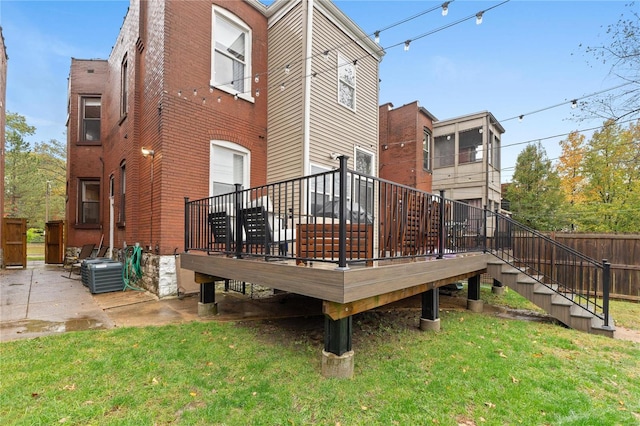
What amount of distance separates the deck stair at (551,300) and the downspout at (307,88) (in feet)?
15.0

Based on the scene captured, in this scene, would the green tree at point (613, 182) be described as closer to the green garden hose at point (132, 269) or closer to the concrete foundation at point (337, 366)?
the concrete foundation at point (337, 366)

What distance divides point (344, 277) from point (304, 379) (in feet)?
3.84

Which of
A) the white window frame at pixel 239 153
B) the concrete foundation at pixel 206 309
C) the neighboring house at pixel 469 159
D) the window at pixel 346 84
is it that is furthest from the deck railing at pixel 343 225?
the neighboring house at pixel 469 159

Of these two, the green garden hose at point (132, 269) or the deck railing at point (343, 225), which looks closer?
the deck railing at point (343, 225)

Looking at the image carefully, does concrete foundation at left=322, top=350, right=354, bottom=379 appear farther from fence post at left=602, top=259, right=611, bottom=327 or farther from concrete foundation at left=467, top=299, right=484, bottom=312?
fence post at left=602, top=259, right=611, bottom=327

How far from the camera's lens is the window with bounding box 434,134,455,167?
1386 cm

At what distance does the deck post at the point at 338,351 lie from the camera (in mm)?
2803

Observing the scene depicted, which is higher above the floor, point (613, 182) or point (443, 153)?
point (443, 153)

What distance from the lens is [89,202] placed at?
35.5 ft

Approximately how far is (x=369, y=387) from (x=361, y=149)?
7336mm

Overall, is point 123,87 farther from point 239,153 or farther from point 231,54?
point 239,153

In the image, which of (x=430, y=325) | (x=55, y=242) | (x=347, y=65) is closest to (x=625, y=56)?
(x=347, y=65)

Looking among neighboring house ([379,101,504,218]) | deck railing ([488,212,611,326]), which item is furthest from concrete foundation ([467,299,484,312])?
neighboring house ([379,101,504,218])

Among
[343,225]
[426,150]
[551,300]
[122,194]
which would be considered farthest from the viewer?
[426,150]
